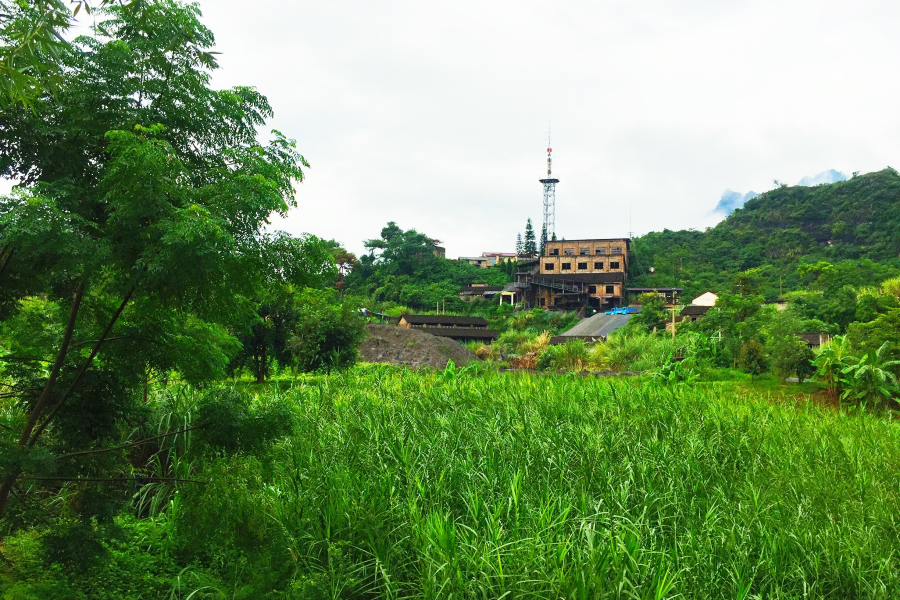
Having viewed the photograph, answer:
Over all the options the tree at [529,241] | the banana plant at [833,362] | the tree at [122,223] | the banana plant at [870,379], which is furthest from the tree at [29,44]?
the tree at [529,241]

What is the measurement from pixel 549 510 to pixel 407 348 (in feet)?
79.3

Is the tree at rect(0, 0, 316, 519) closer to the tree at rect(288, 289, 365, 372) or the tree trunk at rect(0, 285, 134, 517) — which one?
the tree trunk at rect(0, 285, 134, 517)

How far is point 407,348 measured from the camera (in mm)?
28391

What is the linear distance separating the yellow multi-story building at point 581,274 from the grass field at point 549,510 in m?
37.7

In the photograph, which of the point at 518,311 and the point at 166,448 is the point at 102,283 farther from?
the point at 518,311

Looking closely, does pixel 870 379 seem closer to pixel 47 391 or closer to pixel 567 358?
pixel 567 358

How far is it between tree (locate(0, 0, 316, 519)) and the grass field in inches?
38.8

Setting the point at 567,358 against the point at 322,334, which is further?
the point at 567,358

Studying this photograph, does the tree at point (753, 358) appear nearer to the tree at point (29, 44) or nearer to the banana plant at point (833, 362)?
the banana plant at point (833, 362)

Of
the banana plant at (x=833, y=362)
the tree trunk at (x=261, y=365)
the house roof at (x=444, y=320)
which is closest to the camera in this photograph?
the banana plant at (x=833, y=362)

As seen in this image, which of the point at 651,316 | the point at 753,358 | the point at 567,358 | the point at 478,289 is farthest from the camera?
the point at 478,289

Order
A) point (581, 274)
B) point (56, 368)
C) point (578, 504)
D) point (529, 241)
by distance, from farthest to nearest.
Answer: point (529, 241), point (581, 274), point (578, 504), point (56, 368)

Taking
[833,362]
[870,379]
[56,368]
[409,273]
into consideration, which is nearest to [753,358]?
[833,362]

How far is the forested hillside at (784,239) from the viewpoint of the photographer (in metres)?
43.8
